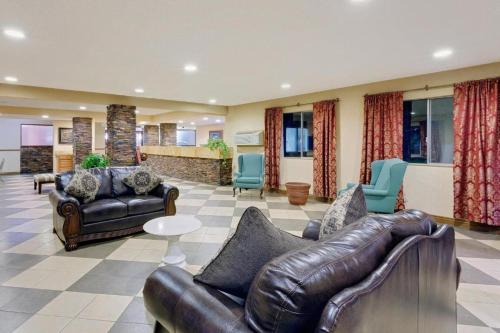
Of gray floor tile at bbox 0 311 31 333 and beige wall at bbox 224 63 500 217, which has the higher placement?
beige wall at bbox 224 63 500 217

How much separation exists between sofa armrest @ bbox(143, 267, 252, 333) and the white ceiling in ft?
7.43

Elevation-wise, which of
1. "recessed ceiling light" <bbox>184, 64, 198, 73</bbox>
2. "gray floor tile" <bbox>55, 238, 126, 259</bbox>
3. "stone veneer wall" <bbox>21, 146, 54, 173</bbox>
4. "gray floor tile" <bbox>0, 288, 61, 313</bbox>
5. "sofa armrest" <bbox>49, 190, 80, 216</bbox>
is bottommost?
"gray floor tile" <bbox>0, 288, 61, 313</bbox>

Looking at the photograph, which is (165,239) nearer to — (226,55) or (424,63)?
(226,55)

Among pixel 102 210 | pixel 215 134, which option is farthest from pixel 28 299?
pixel 215 134

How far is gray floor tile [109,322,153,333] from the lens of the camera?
5.97 feet

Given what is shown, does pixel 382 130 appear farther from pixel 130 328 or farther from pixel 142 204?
pixel 130 328

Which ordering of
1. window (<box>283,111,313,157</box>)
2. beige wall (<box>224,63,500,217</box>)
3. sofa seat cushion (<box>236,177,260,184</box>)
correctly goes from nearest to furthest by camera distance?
beige wall (<box>224,63,500,217</box>), sofa seat cushion (<box>236,177,260,184</box>), window (<box>283,111,313,157</box>)

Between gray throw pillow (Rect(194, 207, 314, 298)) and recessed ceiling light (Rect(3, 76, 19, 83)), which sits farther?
recessed ceiling light (Rect(3, 76, 19, 83))

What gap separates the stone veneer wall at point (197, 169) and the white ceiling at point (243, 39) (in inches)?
138

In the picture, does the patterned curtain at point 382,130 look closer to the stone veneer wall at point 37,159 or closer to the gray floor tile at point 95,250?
the gray floor tile at point 95,250

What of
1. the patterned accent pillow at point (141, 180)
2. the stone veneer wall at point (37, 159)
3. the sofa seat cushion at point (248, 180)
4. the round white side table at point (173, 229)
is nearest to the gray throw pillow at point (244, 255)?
the round white side table at point (173, 229)

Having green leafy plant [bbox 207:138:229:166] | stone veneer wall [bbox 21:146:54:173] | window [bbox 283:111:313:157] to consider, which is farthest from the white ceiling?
stone veneer wall [bbox 21:146:54:173]

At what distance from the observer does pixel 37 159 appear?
11602mm

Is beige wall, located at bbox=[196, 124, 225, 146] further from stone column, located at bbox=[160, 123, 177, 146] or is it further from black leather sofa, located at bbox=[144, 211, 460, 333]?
black leather sofa, located at bbox=[144, 211, 460, 333]
